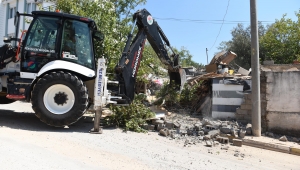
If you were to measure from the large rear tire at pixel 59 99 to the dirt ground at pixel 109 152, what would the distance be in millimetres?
352

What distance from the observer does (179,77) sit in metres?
8.51

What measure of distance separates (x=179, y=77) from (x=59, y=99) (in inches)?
141

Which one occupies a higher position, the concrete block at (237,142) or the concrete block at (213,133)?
the concrete block at (213,133)

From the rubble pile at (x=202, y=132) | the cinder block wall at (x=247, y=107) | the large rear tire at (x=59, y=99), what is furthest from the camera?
the cinder block wall at (x=247, y=107)

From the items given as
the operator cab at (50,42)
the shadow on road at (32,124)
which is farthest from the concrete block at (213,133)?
the operator cab at (50,42)

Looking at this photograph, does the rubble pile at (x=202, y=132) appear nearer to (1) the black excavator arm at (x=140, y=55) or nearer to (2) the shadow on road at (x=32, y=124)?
(1) the black excavator arm at (x=140, y=55)

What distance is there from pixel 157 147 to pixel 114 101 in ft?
6.04

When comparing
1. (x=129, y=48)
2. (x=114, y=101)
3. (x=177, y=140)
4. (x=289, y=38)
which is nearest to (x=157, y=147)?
(x=177, y=140)

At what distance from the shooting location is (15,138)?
5586 millimetres

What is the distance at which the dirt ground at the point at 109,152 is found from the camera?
14.9ft

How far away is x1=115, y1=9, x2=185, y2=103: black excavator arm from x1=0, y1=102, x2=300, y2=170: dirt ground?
4.34 feet

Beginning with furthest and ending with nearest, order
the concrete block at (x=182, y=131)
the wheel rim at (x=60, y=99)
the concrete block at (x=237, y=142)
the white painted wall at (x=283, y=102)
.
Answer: the white painted wall at (x=283, y=102) < the concrete block at (x=182, y=131) < the concrete block at (x=237, y=142) < the wheel rim at (x=60, y=99)

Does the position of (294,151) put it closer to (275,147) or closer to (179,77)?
(275,147)

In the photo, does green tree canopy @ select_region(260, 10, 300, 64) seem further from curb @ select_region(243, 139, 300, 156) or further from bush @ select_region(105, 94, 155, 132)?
bush @ select_region(105, 94, 155, 132)
